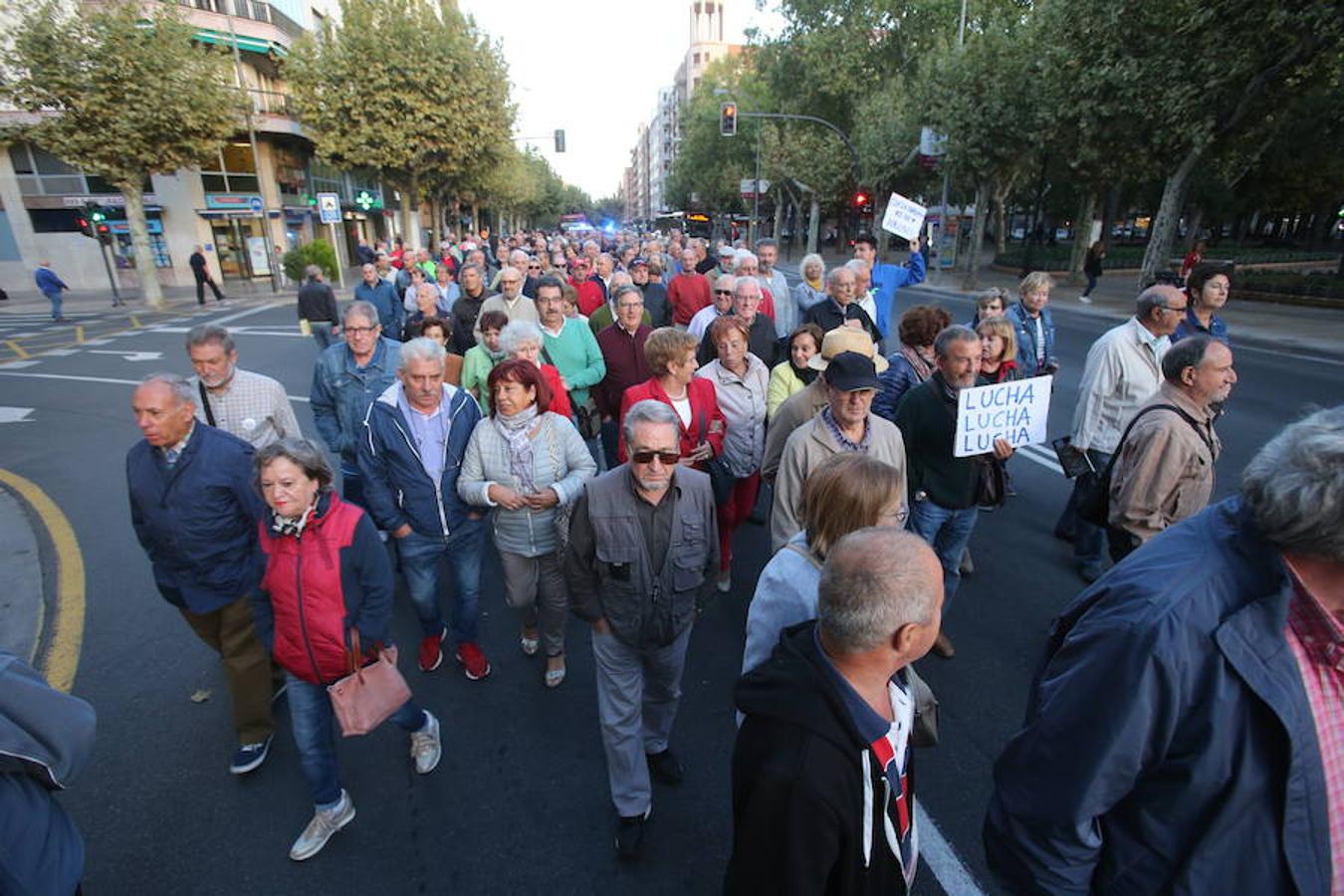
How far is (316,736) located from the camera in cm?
281

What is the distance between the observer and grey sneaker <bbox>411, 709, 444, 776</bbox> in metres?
3.26

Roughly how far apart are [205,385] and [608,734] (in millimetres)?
3042

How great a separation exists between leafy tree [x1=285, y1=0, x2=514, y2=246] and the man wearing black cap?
90.0 feet

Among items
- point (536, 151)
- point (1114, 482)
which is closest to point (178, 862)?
point (1114, 482)

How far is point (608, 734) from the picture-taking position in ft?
9.30

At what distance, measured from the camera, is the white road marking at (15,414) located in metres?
9.56

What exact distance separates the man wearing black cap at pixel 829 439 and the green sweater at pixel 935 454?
79 cm

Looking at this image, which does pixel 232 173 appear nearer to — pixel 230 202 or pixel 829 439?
pixel 230 202

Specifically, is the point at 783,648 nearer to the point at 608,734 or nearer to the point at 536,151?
the point at 608,734

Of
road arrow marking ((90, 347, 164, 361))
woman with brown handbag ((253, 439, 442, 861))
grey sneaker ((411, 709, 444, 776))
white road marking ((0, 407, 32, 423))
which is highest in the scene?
woman with brown handbag ((253, 439, 442, 861))

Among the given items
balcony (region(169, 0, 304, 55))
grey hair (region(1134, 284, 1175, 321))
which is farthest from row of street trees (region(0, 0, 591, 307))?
grey hair (region(1134, 284, 1175, 321))

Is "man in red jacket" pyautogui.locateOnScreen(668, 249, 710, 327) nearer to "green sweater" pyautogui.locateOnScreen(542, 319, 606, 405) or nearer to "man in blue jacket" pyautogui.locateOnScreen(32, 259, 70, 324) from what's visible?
"green sweater" pyautogui.locateOnScreen(542, 319, 606, 405)

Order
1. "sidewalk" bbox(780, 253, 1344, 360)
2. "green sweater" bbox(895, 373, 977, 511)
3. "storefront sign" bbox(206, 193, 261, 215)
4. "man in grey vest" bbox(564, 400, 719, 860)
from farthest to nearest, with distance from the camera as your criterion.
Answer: "storefront sign" bbox(206, 193, 261, 215), "sidewalk" bbox(780, 253, 1344, 360), "green sweater" bbox(895, 373, 977, 511), "man in grey vest" bbox(564, 400, 719, 860)

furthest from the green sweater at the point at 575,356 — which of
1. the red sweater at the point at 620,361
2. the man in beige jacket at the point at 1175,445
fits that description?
the man in beige jacket at the point at 1175,445
